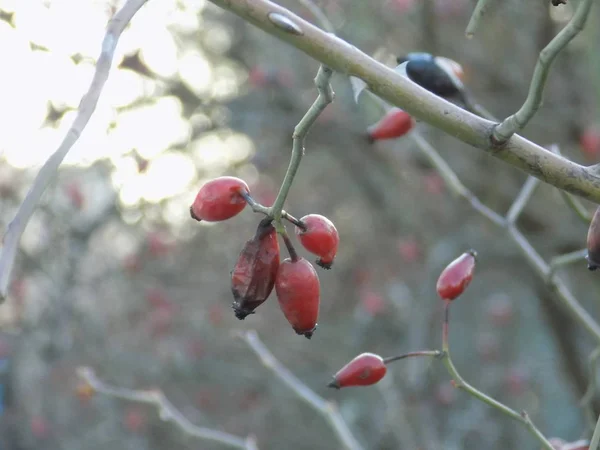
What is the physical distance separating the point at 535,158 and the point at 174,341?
5.04 meters

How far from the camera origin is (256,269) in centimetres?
97

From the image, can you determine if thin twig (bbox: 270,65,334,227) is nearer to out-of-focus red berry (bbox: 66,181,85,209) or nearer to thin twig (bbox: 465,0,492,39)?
thin twig (bbox: 465,0,492,39)

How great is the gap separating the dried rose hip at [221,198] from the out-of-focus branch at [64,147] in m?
0.32

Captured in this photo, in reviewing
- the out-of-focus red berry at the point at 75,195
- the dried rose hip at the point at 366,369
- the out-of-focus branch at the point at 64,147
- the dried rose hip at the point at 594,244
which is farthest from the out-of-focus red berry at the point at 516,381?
the out-of-focus branch at the point at 64,147

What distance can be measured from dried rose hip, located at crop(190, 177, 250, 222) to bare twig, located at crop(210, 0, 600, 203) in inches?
11.0

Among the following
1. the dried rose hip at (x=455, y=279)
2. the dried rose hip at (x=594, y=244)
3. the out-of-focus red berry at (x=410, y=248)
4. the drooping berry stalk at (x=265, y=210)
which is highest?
the dried rose hip at (x=594, y=244)

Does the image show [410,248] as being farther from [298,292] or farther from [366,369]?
[298,292]

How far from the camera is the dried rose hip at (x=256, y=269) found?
966 mm

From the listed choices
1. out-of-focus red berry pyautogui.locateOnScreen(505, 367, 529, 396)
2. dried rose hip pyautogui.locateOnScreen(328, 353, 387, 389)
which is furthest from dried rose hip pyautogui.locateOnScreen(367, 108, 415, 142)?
out-of-focus red berry pyautogui.locateOnScreen(505, 367, 529, 396)

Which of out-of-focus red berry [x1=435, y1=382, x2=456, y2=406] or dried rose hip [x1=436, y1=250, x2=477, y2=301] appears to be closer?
dried rose hip [x1=436, y1=250, x2=477, y2=301]

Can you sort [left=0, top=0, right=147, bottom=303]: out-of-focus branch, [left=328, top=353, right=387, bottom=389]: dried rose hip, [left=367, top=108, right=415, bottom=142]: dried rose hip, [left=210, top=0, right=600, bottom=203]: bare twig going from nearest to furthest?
1. [left=0, top=0, right=147, bottom=303]: out-of-focus branch
2. [left=210, top=0, right=600, bottom=203]: bare twig
3. [left=328, top=353, right=387, bottom=389]: dried rose hip
4. [left=367, top=108, right=415, bottom=142]: dried rose hip

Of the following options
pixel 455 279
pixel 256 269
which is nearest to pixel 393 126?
pixel 455 279

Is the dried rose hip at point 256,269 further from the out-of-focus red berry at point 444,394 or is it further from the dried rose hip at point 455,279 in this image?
the out-of-focus red berry at point 444,394

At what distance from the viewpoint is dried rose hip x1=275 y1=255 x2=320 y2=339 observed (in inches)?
38.0
